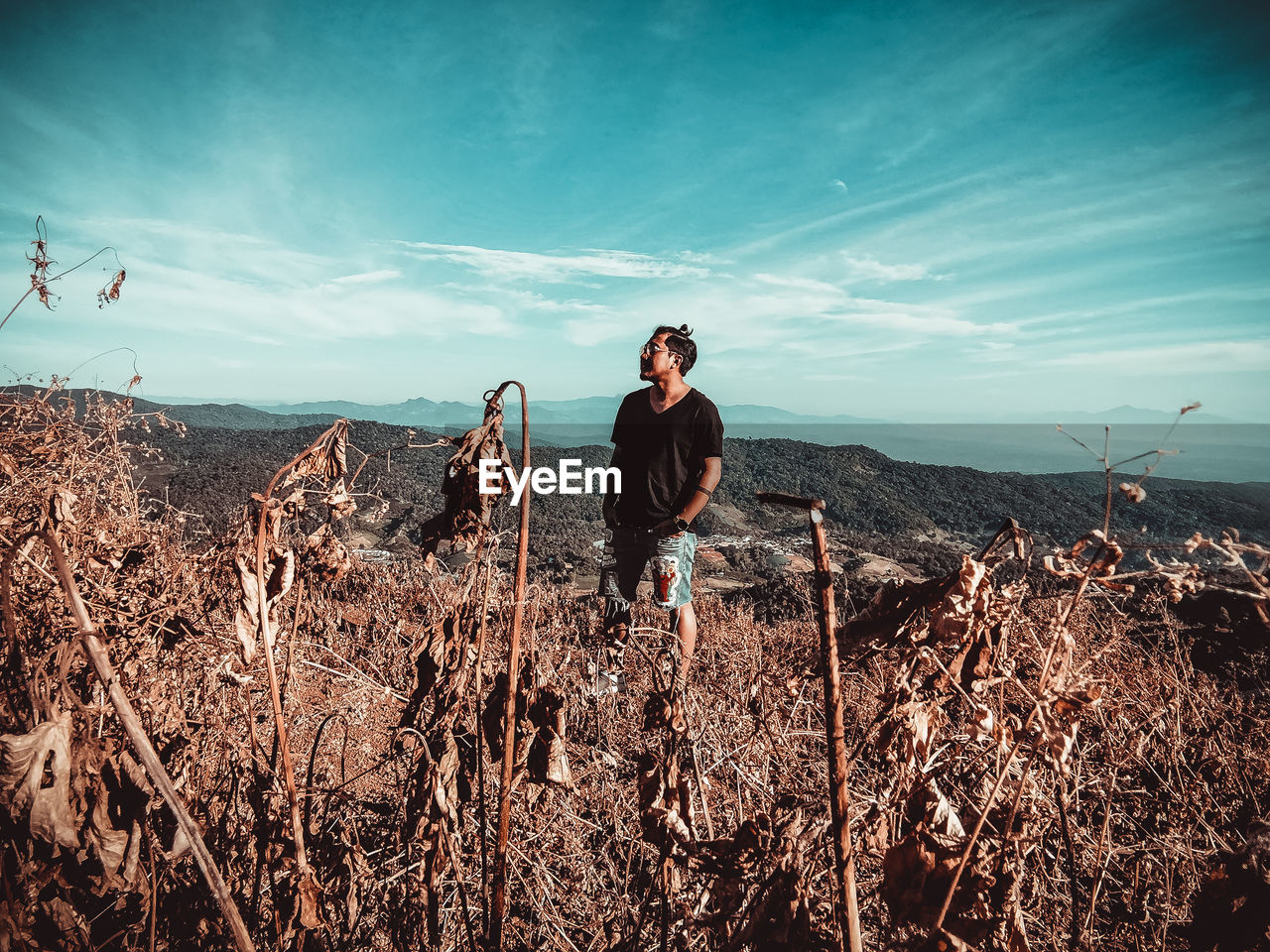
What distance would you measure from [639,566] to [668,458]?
0.66 meters

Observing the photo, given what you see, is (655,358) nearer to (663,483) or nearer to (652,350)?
(652,350)

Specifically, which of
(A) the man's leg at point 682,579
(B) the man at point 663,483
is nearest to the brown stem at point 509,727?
(A) the man's leg at point 682,579

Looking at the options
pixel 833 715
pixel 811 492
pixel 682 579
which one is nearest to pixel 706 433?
pixel 682 579

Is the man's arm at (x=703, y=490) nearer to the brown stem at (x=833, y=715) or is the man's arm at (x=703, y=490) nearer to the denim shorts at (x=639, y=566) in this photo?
the denim shorts at (x=639, y=566)

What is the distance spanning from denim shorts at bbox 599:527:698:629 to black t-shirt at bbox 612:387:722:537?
116 mm

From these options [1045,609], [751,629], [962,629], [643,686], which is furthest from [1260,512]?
[962,629]

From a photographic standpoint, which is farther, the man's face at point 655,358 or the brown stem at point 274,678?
the man's face at point 655,358

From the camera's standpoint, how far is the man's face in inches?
131

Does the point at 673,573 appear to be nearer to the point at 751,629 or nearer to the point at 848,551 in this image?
the point at 751,629

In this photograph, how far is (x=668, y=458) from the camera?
11.3 feet

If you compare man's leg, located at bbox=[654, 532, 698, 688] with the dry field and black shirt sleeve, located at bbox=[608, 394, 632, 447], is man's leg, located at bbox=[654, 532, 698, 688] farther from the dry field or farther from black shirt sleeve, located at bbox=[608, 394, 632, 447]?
the dry field

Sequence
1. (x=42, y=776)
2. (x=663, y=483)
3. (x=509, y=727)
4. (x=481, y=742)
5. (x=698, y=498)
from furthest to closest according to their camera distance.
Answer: (x=663, y=483)
(x=698, y=498)
(x=481, y=742)
(x=509, y=727)
(x=42, y=776)

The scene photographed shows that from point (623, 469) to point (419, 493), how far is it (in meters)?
12.2

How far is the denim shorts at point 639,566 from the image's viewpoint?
10.7 feet
